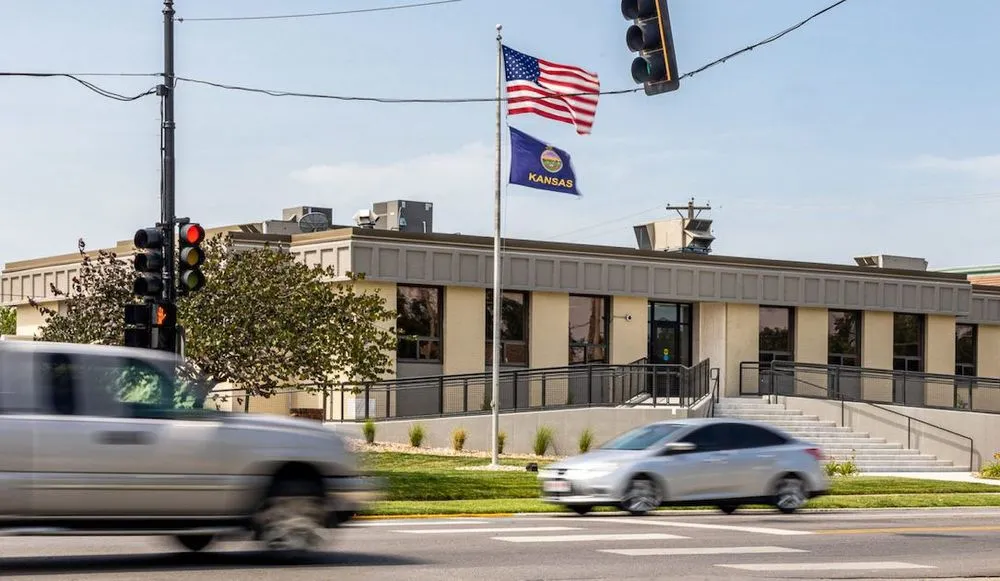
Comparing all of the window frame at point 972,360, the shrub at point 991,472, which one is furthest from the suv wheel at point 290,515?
the window frame at point 972,360

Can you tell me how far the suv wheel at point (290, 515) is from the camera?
44.4ft

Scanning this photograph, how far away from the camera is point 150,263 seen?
20938 millimetres

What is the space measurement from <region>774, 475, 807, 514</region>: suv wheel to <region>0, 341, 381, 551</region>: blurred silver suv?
10.4 meters

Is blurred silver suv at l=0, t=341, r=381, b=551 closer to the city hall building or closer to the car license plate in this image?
the car license plate

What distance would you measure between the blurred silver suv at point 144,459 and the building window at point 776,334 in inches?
1291

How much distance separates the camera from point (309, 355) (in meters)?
31.5

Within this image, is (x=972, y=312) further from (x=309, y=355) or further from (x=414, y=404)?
(x=309, y=355)

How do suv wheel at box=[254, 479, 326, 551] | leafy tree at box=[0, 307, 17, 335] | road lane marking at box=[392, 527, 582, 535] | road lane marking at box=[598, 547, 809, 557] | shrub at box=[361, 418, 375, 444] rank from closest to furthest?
suv wheel at box=[254, 479, 326, 551], road lane marking at box=[598, 547, 809, 557], road lane marking at box=[392, 527, 582, 535], shrub at box=[361, 418, 375, 444], leafy tree at box=[0, 307, 17, 335]

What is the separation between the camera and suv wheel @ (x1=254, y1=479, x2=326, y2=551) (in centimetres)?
1353

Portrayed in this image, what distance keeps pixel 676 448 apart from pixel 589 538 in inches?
207

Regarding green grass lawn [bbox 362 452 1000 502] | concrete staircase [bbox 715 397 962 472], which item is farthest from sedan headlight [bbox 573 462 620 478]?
concrete staircase [bbox 715 397 962 472]

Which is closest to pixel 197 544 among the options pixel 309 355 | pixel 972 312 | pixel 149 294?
pixel 149 294

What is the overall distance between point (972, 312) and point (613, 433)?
1903cm

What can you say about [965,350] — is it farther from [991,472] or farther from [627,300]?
[991,472]
